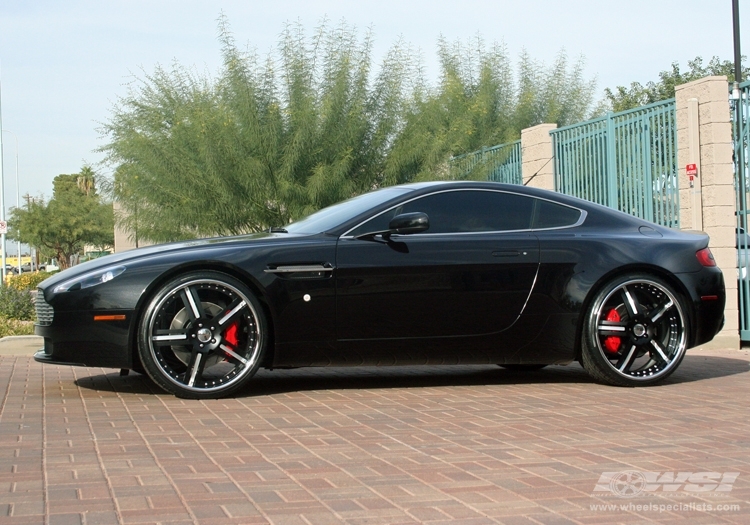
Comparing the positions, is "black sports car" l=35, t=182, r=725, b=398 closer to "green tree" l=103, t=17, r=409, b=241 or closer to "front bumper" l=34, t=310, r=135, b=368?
"front bumper" l=34, t=310, r=135, b=368

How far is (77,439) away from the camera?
5.45m

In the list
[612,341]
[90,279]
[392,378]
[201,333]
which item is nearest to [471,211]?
[612,341]

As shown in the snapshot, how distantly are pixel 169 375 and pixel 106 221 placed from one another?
18.0 metres

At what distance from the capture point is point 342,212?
7598 mm

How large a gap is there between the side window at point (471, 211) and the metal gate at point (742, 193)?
4.58 metres

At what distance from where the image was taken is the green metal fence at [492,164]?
16250mm

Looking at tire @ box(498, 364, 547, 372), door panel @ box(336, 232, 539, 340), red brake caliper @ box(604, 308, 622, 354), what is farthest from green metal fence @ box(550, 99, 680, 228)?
door panel @ box(336, 232, 539, 340)

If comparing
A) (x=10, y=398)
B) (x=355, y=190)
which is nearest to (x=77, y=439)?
(x=10, y=398)

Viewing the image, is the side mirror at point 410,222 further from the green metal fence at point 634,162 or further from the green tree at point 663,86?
the green tree at point 663,86

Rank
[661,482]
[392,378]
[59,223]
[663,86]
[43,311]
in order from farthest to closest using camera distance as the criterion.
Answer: [59,223], [663,86], [392,378], [43,311], [661,482]

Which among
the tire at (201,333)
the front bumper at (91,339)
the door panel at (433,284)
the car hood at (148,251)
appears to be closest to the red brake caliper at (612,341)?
the door panel at (433,284)

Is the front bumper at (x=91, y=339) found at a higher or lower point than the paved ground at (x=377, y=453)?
higher

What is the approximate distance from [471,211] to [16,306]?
10443mm

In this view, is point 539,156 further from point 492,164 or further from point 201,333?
point 201,333
